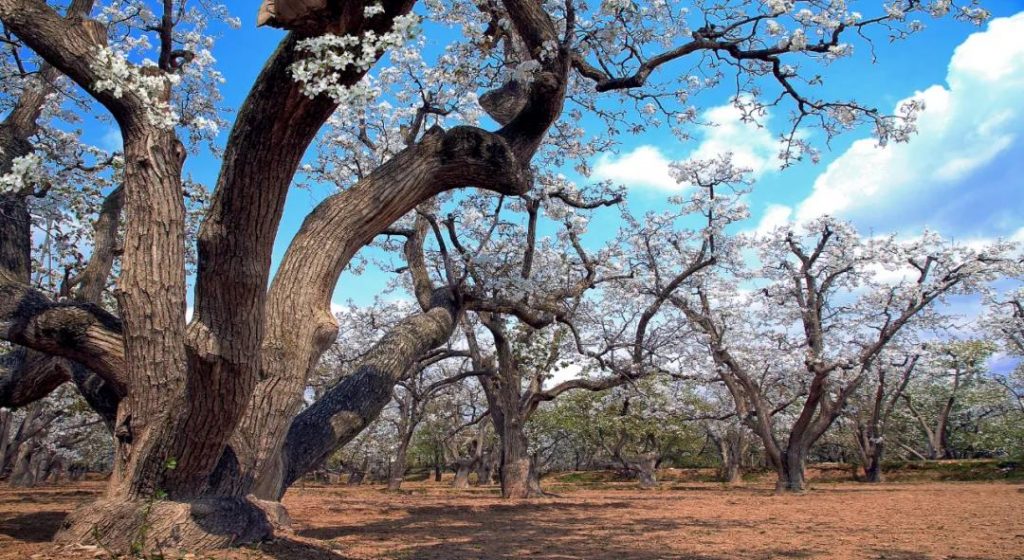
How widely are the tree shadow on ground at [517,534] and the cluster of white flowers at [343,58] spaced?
158 inches

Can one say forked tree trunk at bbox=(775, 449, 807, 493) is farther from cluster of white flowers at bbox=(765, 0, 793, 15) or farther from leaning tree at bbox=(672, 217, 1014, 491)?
cluster of white flowers at bbox=(765, 0, 793, 15)

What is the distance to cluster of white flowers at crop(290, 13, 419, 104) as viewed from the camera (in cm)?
291

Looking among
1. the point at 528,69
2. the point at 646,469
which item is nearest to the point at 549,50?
the point at 528,69

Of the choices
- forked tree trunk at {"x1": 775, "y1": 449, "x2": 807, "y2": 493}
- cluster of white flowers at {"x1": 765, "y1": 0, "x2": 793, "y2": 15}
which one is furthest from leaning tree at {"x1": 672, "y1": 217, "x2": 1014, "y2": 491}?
cluster of white flowers at {"x1": 765, "y1": 0, "x2": 793, "y2": 15}

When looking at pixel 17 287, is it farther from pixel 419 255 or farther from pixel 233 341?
pixel 419 255

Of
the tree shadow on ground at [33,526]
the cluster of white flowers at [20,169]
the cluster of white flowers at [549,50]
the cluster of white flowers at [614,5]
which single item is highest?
the cluster of white flowers at [614,5]

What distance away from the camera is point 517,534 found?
758cm

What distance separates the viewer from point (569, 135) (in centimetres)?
813

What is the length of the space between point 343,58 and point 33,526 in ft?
23.7

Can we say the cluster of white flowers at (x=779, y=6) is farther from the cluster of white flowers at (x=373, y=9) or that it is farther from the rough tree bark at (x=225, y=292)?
the cluster of white flowers at (x=373, y=9)

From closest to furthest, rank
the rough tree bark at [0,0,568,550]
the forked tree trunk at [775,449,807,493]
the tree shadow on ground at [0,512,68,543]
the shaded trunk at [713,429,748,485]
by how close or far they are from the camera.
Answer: the rough tree bark at [0,0,568,550]
the tree shadow on ground at [0,512,68,543]
the forked tree trunk at [775,449,807,493]
the shaded trunk at [713,429,748,485]

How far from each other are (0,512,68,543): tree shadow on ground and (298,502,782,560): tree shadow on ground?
241 centimetres

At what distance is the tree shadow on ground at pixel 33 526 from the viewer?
229 inches

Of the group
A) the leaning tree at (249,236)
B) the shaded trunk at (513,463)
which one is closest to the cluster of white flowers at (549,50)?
the leaning tree at (249,236)
